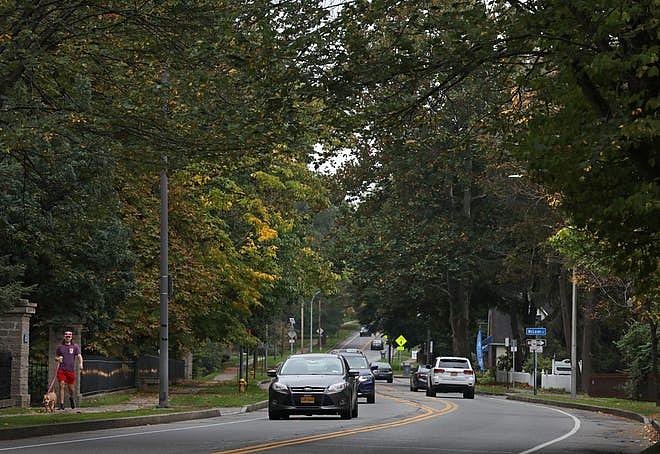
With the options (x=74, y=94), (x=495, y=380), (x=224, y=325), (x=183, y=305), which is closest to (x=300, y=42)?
(x=74, y=94)

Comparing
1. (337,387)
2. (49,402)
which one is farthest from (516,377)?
(49,402)

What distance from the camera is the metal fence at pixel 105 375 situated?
120 ft

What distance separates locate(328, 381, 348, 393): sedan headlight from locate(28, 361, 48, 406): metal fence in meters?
9.09

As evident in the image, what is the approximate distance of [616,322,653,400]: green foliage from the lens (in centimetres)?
4625

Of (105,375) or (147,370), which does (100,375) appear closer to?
(105,375)

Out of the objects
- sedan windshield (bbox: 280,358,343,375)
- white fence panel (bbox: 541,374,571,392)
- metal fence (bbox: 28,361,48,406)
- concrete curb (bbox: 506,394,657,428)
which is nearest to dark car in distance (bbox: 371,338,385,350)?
white fence panel (bbox: 541,374,571,392)

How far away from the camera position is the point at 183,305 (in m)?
41.3

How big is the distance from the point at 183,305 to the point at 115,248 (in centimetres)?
904

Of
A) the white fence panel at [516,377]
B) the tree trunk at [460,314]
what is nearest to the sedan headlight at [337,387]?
the tree trunk at [460,314]

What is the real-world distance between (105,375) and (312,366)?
13637mm

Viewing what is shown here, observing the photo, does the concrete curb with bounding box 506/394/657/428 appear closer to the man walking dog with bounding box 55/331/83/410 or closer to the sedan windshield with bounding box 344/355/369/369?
the sedan windshield with bounding box 344/355/369/369

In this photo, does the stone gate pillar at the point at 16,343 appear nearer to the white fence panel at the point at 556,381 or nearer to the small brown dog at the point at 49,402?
the small brown dog at the point at 49,402

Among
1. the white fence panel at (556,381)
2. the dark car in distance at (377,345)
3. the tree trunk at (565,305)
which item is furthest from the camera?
the dark car in distance at (377,345)

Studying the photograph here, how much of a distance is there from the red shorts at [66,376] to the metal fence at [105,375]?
5.66 m
